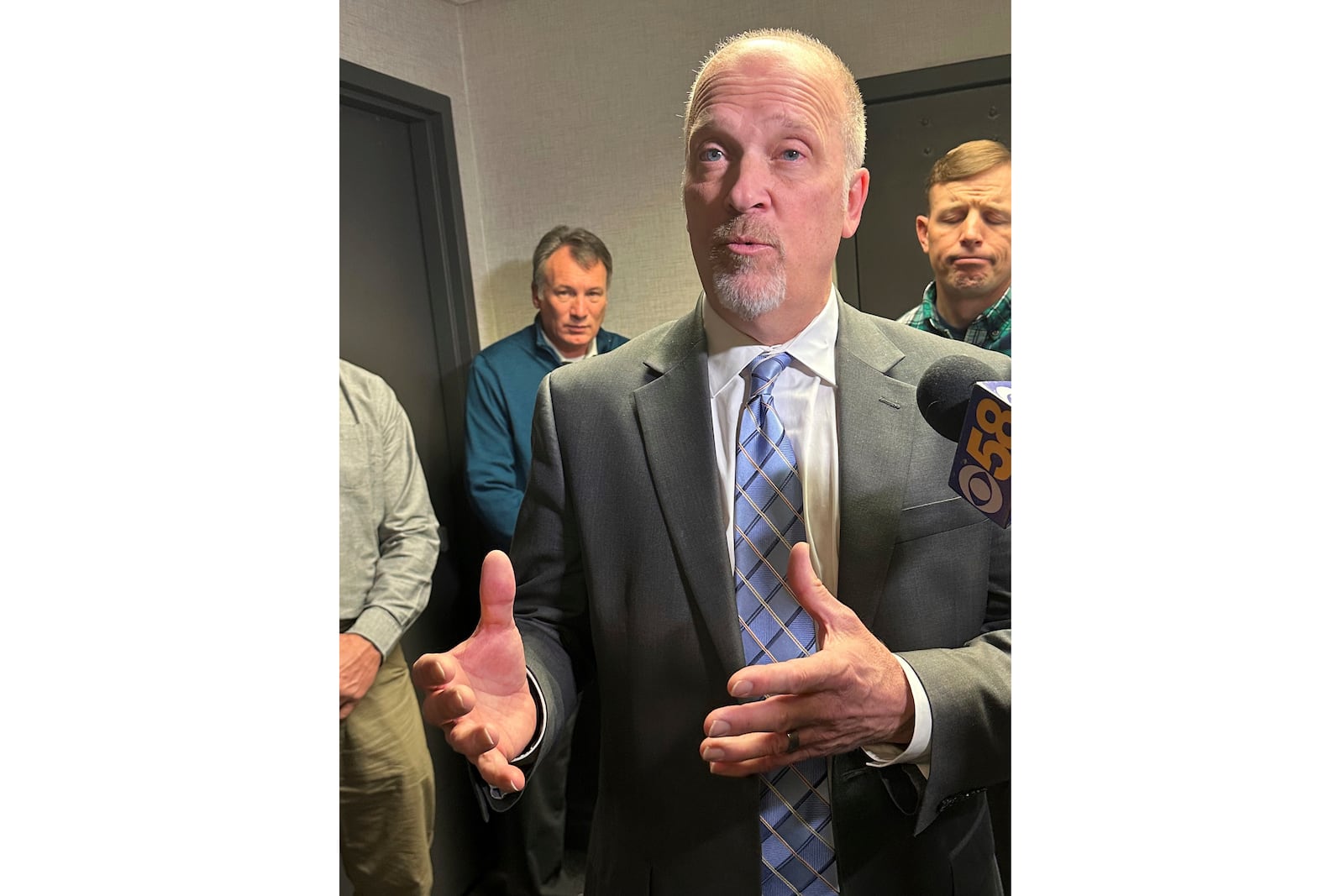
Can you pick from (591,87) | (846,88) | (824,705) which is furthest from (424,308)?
(824,705)

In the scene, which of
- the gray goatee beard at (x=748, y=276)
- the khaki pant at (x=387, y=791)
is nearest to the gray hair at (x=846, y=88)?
the gray goatee beard at (x=748, y=276)

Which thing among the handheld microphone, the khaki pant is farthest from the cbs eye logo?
the khaki pant

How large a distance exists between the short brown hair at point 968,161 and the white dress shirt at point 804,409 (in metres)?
0.15

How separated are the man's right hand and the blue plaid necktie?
0.79 ft

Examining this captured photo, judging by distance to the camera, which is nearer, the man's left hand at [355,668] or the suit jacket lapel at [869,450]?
the suit jacket lapel at [869,450]

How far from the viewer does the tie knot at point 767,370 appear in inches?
44.0

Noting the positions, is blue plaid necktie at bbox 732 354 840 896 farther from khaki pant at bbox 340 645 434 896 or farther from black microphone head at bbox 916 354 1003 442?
khaki pant at bbox 340 645 434 896

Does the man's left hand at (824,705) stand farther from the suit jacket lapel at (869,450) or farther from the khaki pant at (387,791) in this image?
the khaki pant at (387,791)

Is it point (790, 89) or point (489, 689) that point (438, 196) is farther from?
point (489, 689)

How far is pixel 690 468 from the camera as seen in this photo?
113 centimetres

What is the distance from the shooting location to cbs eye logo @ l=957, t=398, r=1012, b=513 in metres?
1.08

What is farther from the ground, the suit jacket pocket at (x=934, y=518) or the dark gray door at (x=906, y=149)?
the dark gray door at (x=906, y=149)
